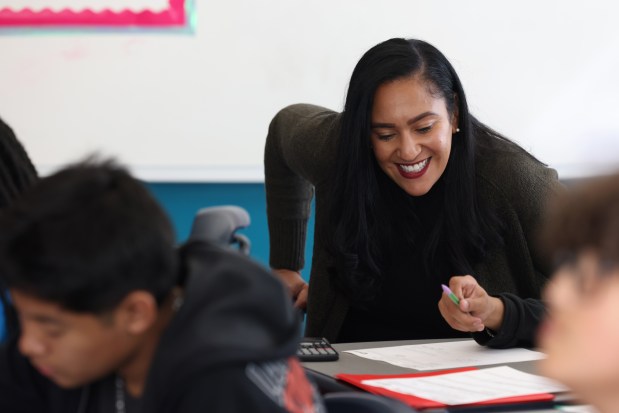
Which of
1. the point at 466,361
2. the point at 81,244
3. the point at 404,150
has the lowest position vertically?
the point at 466,361

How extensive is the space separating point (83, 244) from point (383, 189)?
3.98 feet

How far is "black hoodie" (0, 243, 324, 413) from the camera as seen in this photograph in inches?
34.4

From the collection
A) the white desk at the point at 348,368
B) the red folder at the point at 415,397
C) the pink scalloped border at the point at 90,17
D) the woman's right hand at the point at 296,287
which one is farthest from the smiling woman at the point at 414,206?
the pink scalloped border at the point at 90,17

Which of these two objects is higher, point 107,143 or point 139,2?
point 139,2

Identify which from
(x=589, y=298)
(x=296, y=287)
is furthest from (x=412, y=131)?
(x=589, y=298)

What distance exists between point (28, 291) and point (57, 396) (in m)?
0.23

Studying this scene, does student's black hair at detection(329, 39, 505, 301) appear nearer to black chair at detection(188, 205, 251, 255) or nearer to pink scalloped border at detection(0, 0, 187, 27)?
black chair at detection(188, 205, 251, 255)

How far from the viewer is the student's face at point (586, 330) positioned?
26.6 inches

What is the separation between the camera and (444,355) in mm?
1644

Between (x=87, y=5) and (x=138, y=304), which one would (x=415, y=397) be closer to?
(x=138, y=304)

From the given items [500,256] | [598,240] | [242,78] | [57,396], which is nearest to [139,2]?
[242,78]

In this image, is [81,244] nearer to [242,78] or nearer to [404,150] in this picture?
[404,150]

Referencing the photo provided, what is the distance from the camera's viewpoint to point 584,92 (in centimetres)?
293

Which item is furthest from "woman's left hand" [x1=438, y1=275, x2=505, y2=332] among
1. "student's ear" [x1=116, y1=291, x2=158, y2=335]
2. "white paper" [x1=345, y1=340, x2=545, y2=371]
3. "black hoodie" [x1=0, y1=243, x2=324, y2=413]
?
"student's ear" [x1=116, y1=291, x2=158, y2=335]
